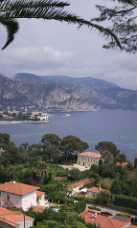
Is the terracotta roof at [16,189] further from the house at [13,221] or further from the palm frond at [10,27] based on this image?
the palm frond at [10,27]

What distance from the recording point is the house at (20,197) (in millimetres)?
21969

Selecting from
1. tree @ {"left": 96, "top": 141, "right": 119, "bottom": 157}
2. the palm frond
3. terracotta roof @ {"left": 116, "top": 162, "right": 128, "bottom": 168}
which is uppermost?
the palm frond

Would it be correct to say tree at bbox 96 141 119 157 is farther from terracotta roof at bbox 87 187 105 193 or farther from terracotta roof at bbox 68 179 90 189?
terracotta roof at bbox 87 187 105 193

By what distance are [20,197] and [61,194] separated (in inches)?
95.5

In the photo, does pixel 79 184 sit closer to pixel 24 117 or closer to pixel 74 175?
pixel 74 175


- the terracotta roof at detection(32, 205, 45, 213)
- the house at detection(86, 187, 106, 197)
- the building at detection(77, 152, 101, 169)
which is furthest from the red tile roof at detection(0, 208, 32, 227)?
the building at detection(77, 152, 101, 169)

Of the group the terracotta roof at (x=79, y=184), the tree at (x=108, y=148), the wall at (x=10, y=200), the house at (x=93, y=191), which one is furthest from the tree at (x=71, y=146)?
the wall at (x=10, y=200)

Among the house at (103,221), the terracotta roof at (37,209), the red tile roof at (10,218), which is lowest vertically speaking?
the house at (103,221)

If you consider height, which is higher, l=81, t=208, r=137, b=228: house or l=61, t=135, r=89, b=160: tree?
l=61, t=135, r=89, b=160: tree

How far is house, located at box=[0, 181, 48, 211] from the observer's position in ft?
72.1

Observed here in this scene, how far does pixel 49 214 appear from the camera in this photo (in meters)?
17.2

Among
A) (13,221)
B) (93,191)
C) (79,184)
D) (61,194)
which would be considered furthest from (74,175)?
(13,221)

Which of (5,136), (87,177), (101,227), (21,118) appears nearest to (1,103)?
(21,118)

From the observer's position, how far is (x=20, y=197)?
21.8 meters
